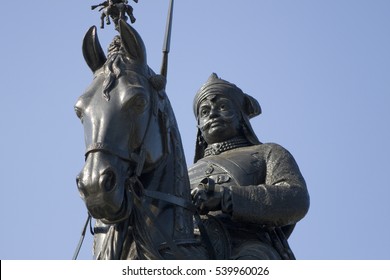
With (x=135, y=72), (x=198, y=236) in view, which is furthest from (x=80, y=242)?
(x=135, y=72)

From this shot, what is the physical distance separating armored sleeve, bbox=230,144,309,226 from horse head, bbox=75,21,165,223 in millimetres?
1308

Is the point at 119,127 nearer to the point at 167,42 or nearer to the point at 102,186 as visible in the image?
the point at 102,186

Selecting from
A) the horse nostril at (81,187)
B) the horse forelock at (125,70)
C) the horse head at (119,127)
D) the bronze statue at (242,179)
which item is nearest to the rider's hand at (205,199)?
the bronze statue at (242,179)

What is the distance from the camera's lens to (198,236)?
998 centimetres

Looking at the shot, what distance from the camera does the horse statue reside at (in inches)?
353

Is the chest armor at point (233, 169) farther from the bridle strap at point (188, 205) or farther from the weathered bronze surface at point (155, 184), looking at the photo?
the bridle strap at point (188, 205)

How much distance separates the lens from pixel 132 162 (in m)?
9.16

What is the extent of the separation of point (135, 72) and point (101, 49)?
0.59 meters

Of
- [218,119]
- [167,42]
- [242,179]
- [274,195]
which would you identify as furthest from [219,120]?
[274,195]

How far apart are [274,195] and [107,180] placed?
2.34 meters

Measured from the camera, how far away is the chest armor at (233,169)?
11.2 metres

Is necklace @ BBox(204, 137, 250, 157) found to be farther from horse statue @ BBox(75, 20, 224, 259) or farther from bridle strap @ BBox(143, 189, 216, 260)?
horse statue @ BBox(75, 20, 224, 259)

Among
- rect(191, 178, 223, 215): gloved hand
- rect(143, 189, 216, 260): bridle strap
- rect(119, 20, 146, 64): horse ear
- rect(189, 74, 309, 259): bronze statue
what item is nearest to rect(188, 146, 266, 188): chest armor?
rect(189, 74, 309, 259): bronze statue
